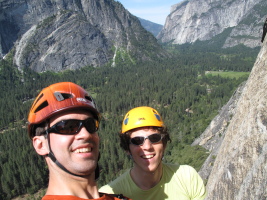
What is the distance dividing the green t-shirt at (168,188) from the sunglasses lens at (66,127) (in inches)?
98.4

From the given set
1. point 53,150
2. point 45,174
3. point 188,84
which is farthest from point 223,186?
point 188,84

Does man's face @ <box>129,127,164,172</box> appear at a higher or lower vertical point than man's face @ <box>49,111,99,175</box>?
lower

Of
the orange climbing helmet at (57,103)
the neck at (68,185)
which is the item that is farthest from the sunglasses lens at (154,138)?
the neck at (68,185)

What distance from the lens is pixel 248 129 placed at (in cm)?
877

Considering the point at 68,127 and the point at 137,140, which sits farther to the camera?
the point at 137,140

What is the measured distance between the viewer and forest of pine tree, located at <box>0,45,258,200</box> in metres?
63.7

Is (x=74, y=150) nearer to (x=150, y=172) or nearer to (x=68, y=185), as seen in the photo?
(x=68, y=185)

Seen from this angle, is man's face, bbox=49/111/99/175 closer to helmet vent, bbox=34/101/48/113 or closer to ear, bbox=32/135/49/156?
ear, bbox=32/135/49/156

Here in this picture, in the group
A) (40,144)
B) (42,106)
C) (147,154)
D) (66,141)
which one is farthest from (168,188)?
(42,106)

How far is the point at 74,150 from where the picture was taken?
3.96m

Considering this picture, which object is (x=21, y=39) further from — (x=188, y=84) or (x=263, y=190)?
(x=263, y=190)

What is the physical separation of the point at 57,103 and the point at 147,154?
299cm

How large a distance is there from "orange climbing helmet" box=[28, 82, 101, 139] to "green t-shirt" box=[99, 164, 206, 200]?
2503 millimetres

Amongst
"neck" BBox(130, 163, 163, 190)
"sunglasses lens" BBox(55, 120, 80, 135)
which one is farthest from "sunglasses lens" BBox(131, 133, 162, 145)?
"sunglasses lens" BBox(55, 120, 80, 135)
